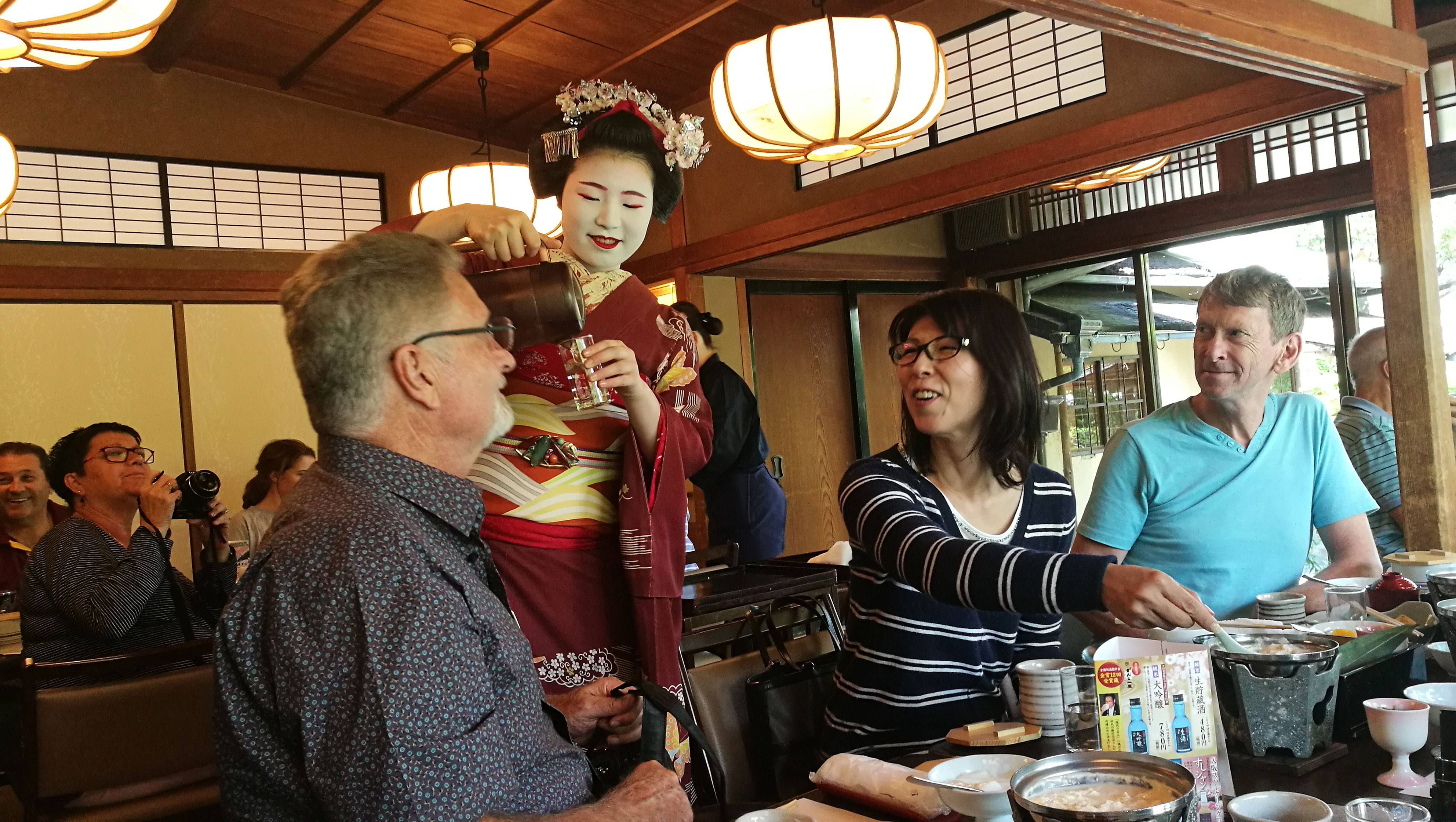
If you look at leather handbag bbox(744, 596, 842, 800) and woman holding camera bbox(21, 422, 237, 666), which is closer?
leather handbag bbox(744, 596, 842, 800)

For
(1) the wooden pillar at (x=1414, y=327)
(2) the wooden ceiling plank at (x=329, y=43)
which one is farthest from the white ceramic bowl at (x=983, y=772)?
(2) the wooden ceiling plank at (x=329, y=43)

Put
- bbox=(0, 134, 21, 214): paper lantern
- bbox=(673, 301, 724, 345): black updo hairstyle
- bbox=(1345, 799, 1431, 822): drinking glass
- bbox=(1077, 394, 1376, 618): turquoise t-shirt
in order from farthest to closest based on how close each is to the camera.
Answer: bbox=(673, 301, 724, 345): black updo hairstyle, bbox=(0, 134, 21, 214): paper lantern, bbox=(1077, 394, 1376, 618): turquoise t-shirt, bbox=(1345, 799, 1431, 822): drinking glass

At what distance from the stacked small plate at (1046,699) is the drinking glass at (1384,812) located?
17.2 inches

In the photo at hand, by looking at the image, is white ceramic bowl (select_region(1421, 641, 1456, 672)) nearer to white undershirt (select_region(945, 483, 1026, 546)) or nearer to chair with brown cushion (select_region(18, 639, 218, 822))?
white undershirt (select_region(945, 483, 1026, 546))

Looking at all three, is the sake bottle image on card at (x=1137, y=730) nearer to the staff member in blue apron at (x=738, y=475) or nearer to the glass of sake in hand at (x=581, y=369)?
the glass of sake in hand at (x=581, y=369)

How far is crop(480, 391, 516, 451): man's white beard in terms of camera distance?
1249 millimetres

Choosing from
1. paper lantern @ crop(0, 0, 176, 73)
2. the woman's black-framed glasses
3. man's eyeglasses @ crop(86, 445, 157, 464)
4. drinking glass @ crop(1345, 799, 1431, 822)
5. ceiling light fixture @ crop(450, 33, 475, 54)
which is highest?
ceiling light fixture @ crop(450, 33, 475, 54)

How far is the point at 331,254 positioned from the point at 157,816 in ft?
5.51

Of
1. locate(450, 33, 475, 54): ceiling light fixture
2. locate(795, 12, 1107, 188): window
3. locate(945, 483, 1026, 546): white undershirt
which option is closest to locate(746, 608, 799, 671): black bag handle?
locate(945, 483, 1026, 546): white undershirt

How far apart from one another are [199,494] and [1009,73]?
11.9 ft

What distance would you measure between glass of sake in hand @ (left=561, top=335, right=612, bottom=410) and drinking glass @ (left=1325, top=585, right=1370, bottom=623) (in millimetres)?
1203

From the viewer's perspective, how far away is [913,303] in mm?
1945

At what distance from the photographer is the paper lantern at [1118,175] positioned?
173 inches

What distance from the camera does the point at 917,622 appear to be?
5.58ft
